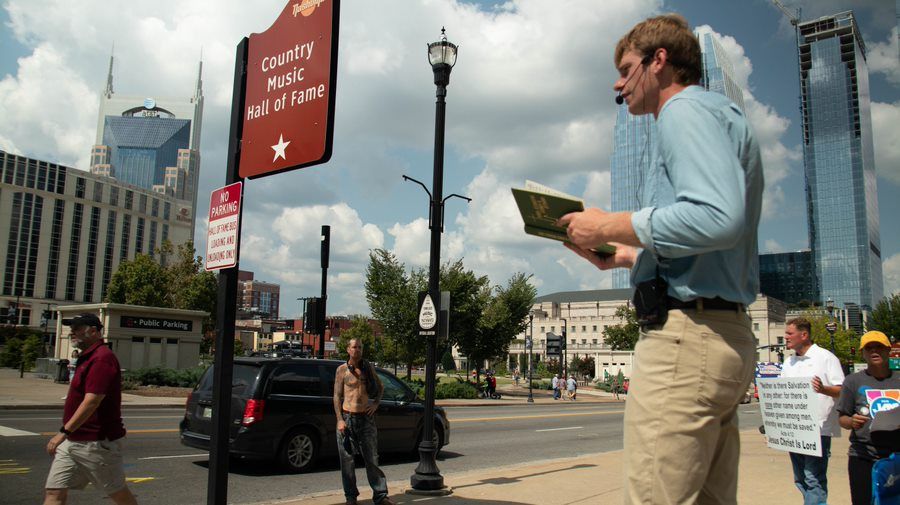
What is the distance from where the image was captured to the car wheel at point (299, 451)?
34.2ft

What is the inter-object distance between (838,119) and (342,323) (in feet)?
514

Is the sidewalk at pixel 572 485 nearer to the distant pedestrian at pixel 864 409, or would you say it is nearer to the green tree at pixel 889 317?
the distant pedestrian at pixel 864 409

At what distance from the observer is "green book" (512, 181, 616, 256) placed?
2.23m

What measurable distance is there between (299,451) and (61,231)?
129m

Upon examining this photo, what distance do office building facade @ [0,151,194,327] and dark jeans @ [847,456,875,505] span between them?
118 m

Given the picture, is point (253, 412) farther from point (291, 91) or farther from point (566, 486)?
point (291, 91)

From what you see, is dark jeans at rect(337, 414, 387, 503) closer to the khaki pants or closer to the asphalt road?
the asphalt road

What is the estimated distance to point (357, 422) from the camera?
7.71m

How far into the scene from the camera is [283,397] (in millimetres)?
10586

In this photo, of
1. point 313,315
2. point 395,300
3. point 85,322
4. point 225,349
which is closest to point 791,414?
point 225,349

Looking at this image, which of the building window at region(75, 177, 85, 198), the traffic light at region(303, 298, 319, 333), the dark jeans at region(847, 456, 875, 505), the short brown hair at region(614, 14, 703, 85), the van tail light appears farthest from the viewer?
the building window at region(75, 177, 85, 198)

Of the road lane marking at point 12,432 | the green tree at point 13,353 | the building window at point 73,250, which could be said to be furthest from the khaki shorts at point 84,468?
the building window at point 73,250

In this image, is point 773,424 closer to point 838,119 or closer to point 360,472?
point 360,472

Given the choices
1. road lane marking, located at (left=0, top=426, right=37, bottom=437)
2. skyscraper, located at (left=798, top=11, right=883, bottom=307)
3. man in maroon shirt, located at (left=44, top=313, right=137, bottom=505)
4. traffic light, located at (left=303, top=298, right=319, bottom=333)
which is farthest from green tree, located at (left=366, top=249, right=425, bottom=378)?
skyscraper, located at (left=798, top=11, right=883, bottom=307)
